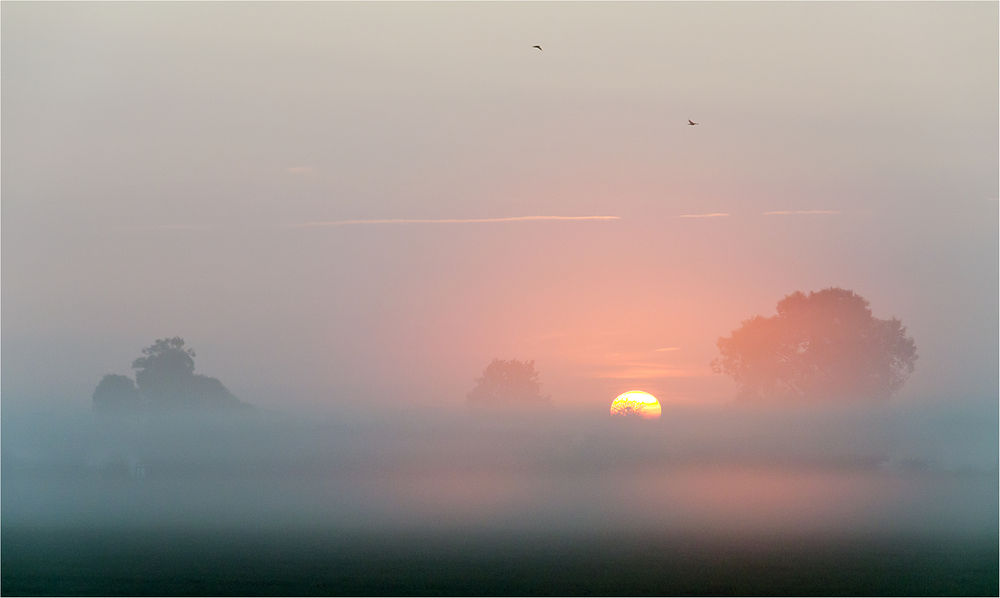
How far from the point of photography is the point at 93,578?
45500 millimetres

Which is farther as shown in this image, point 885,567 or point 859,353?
point 859,353

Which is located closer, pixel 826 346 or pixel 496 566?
pixel 496 566

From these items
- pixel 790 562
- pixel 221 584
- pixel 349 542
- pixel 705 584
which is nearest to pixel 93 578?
pixel 221 584

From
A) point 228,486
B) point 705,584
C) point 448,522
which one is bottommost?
point 705,584

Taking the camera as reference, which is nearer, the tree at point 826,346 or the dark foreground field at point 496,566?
the dark foreground field at point 496,566

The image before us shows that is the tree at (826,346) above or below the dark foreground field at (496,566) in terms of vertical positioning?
above

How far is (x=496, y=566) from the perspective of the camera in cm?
4825

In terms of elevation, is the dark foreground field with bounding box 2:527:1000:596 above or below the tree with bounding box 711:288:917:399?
below

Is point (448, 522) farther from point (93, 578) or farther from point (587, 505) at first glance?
point (93, 578)

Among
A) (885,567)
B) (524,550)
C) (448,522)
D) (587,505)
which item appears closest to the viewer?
(885,567)

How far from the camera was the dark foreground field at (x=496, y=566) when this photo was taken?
43000 millimetres

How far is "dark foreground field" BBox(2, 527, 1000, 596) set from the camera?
43000mm

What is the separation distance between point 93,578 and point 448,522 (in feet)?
112

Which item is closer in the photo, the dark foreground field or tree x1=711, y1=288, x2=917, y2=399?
the dark foreground field
